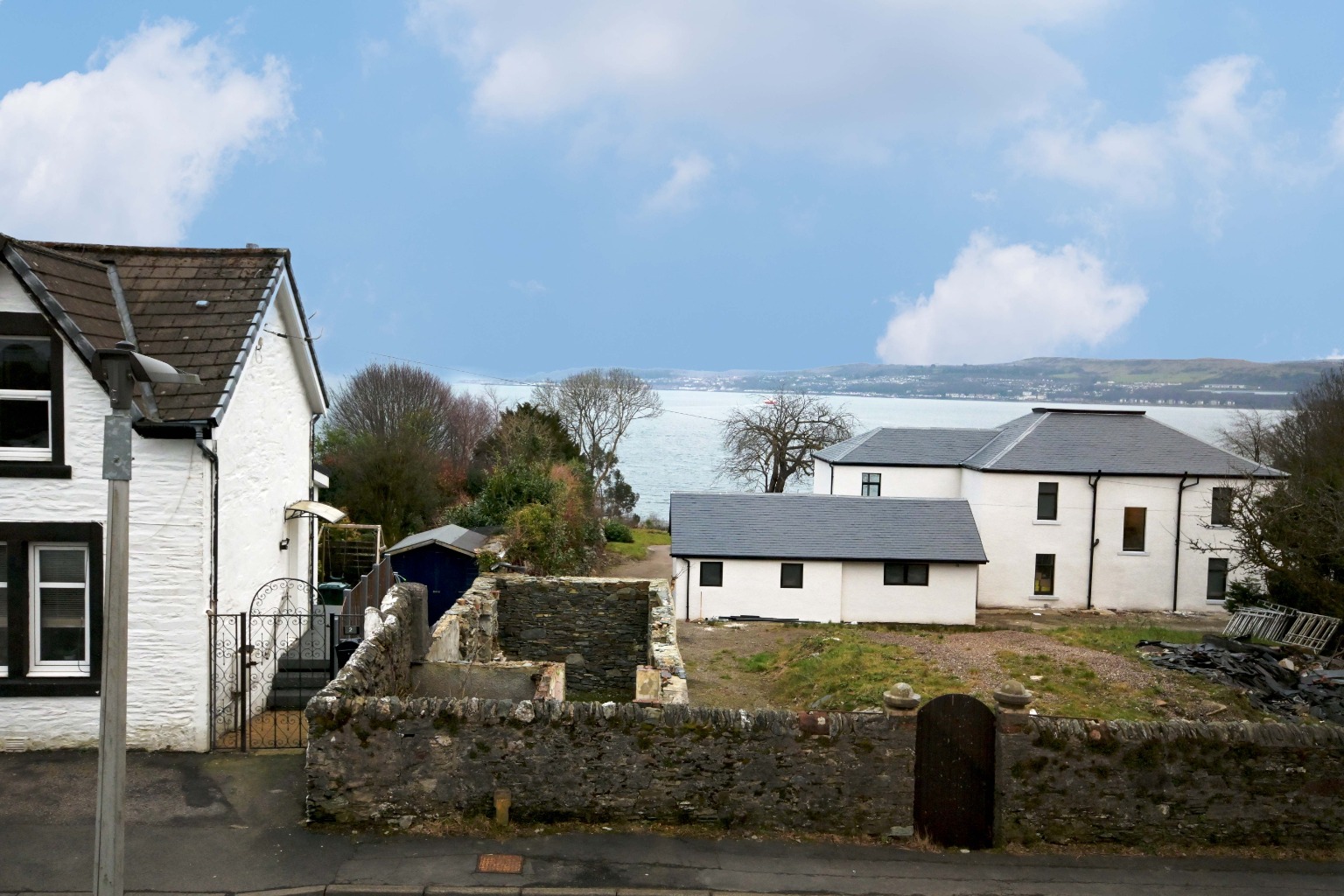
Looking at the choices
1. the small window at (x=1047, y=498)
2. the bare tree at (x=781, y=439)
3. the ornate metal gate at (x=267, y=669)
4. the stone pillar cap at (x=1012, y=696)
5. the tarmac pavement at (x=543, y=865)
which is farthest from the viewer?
the bare tree at (x=781, y=439)

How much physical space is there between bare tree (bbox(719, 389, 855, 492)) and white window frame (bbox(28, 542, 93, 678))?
47868mm

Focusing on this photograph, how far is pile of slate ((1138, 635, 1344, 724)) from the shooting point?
59.4ft

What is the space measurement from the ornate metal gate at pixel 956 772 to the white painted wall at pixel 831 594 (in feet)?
68.6

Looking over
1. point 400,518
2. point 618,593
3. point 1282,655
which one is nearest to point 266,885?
point 618,593

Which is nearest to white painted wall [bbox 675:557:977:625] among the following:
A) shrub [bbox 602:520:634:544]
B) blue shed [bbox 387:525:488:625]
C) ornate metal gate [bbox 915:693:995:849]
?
blue shed [bbox 387:525:488:625]

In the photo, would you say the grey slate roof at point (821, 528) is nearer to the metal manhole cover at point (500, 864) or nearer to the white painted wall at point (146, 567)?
the white painted wall at point (146, 567)

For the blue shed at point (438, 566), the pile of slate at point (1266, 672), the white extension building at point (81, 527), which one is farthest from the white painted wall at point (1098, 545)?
the white extension building at point (81, 527)

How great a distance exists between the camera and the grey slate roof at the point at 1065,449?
35.9 meters

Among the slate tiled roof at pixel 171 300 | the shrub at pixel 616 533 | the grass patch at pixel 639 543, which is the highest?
the slate tiled roof at pixel 171 300

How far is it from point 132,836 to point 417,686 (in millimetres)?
4556

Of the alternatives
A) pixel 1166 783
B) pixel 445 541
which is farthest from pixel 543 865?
pixel 445 541

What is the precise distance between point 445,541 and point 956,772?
55.9 ft

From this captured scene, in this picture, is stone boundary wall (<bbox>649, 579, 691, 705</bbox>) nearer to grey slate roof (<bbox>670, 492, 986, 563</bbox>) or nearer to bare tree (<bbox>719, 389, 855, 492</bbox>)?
grey slate roof (<bbox>670, 492, 986, 563</bbox>)

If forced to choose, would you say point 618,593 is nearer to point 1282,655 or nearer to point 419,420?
point 1282,655
